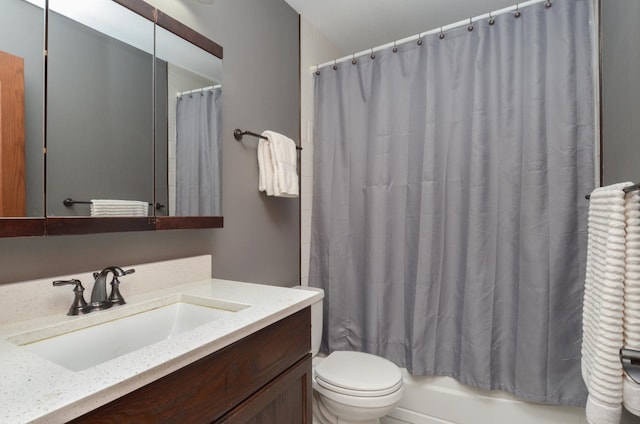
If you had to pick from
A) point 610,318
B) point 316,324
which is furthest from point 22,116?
point 610,318

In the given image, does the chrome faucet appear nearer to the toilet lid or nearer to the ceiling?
the toilet lid

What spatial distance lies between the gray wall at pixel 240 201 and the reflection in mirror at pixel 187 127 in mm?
104

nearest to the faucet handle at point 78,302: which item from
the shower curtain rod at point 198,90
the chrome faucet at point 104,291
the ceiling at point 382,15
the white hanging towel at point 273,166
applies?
the chrome faucet at point 104,291

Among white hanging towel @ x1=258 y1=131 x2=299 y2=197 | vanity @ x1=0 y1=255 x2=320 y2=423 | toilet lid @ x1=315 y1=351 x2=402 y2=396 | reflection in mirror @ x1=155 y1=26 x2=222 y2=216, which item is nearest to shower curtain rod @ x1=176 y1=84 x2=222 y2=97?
reflection in mirror @ x1=155 y1=26 x2=222 y2=216

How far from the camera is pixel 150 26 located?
1.14 meters

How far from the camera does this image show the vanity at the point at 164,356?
0.56 meters

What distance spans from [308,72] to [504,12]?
3.75 feet

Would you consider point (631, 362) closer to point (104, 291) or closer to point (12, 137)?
point (104, 291)

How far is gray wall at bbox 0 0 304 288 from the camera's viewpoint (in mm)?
979

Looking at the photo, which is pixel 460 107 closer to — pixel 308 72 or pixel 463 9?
pixel 463 9

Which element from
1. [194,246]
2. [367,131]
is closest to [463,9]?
[367,131]

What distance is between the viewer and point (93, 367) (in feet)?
1.96

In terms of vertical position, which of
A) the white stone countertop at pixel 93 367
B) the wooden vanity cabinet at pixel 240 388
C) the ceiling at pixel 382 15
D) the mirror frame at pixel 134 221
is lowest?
the wooden vanity cabinet at pixel 240 388

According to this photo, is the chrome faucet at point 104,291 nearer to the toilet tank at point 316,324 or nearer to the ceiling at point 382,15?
the toilet tank at point 316,324
